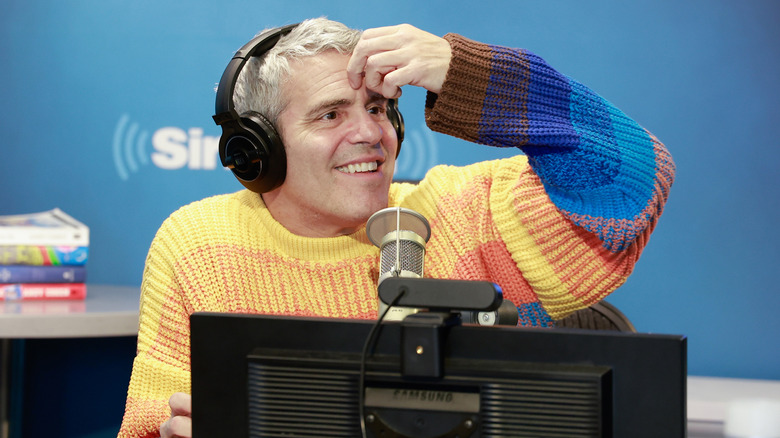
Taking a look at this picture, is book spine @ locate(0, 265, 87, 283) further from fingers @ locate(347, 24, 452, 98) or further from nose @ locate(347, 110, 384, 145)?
fingers @ locate(347, 24, 452, 98)

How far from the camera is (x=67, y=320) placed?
69.2 inches

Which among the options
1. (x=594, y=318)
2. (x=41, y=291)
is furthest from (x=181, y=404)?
(x=41, y=291)

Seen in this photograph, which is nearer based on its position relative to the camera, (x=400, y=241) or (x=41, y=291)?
(x=400, y=241)

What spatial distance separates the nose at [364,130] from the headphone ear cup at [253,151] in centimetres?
13

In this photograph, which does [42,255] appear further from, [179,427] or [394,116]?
[179,427]

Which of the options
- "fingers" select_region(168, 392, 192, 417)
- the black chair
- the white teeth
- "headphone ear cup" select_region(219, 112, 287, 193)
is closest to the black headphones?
"headphone ear cup" select_region(219, 112, 287, 193)

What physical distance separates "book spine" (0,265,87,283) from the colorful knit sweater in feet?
2.39

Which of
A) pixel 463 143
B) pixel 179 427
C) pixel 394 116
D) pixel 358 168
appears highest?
pixel 463 143

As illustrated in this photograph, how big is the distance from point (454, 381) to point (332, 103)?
849mm

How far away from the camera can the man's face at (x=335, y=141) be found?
4.55 feet

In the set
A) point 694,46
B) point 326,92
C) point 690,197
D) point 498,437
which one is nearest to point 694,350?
point 690,197

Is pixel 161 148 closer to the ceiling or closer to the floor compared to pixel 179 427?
closer to the ceiling

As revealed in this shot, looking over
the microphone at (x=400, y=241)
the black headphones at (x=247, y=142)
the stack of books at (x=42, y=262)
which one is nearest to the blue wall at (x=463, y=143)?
the stack of books at (x=42, y=262)

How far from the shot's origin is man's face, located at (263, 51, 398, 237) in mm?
1387
